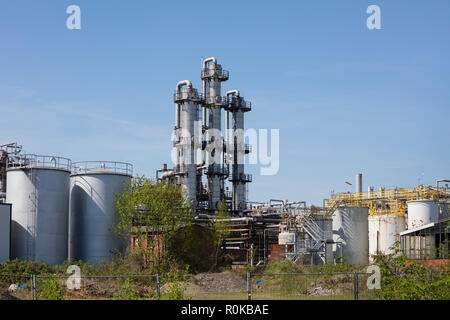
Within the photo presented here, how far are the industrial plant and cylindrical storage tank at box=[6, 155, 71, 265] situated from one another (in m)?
0.07

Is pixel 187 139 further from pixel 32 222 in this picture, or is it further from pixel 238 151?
pixel 32 222

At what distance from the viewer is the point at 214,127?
220 ft

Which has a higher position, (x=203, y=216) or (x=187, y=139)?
(x=187, y=139)

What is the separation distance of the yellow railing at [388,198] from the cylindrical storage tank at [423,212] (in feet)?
3.35

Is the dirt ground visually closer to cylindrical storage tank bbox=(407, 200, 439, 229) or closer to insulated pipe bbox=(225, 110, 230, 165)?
cylindrical storage tank bbox=(407, 200, 439, 229)

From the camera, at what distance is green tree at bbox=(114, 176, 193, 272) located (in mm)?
41719

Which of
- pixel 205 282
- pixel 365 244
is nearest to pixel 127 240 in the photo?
pixel 205 282

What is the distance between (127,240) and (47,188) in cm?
729

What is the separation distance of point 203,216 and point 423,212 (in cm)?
2191

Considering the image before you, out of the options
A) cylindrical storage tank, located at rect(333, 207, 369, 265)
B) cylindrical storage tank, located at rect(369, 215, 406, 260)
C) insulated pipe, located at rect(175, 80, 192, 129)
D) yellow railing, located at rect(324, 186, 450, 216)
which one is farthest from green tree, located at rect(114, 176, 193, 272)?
insulated pipe, located at rect(175, 80, 192, 129)

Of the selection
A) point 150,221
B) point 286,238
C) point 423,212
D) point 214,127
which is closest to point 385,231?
point 423,212
